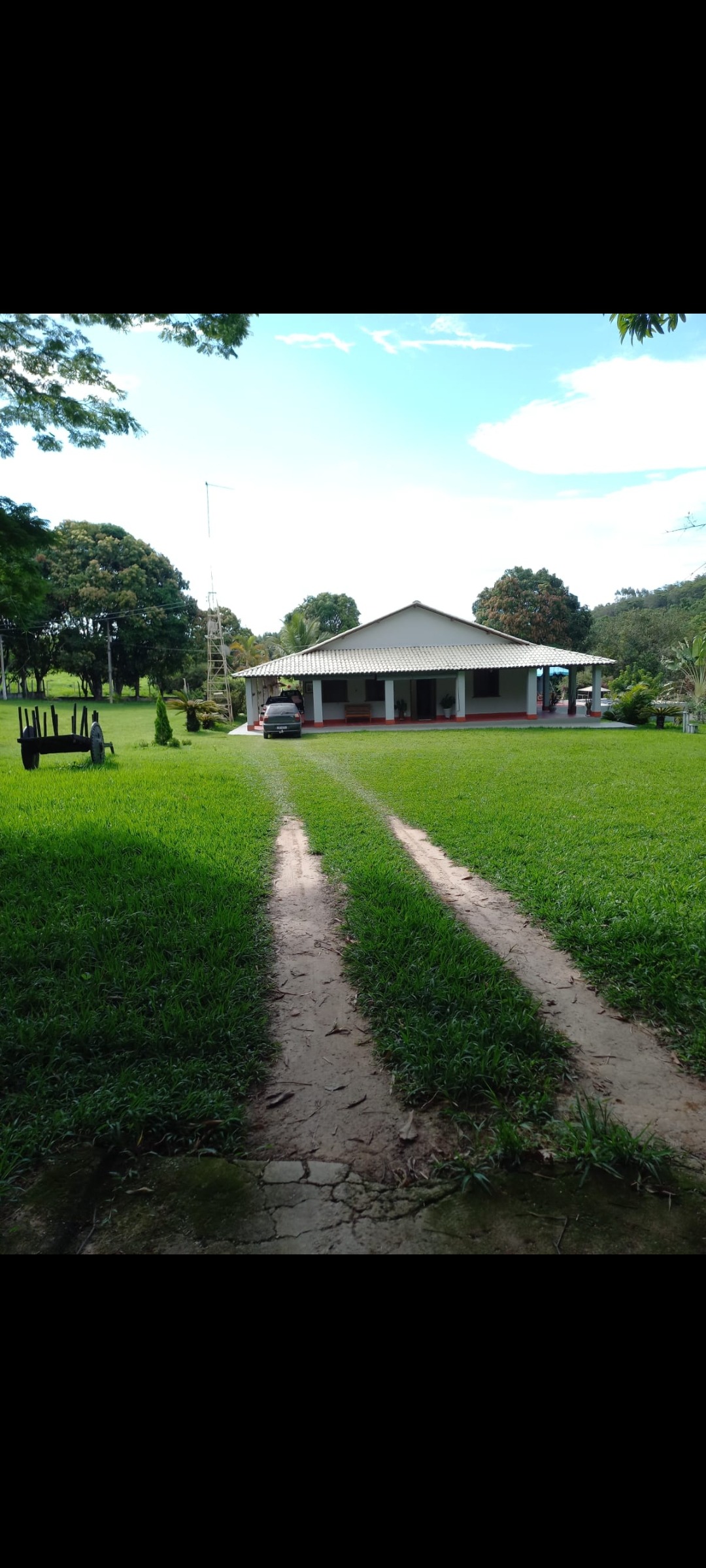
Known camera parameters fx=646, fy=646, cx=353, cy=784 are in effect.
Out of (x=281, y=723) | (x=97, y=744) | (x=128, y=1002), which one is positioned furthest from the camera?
(x=281, y=723)

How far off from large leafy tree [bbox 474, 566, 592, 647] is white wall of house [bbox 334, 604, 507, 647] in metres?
13.4

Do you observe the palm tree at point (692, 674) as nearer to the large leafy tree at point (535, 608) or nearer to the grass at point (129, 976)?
the large leafy tree at point (535, 608)

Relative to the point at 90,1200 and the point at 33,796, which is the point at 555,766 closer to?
the point at 33,796

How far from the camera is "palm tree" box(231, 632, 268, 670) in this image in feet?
117

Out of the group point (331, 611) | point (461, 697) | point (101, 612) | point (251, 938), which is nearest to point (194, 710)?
point (461, 697)

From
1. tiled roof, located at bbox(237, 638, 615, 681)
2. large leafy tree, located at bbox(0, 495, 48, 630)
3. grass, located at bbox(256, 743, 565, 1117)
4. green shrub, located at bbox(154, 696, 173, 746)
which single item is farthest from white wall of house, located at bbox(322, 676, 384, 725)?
grass, located at bbox(256, 743, 565, 1117)

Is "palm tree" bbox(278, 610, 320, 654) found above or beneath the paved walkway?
above

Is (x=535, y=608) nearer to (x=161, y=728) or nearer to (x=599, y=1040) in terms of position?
(x=161, y=728)

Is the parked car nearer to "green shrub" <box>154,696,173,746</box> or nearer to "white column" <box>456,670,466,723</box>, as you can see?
"green shrub" <box>154,696,173,746</box>

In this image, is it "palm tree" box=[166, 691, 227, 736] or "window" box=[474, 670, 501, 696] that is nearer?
"palm tree" box=[166, 691, 227, 736]

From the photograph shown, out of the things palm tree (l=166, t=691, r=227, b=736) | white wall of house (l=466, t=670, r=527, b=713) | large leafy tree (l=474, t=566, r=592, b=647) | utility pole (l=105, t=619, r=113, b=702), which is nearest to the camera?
utility pole (l=105, t=619, r=113, b=702)

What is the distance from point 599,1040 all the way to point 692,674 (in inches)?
1032

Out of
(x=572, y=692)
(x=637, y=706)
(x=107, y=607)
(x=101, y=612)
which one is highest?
(x=107, y=607)

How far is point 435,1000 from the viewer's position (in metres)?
3.47
